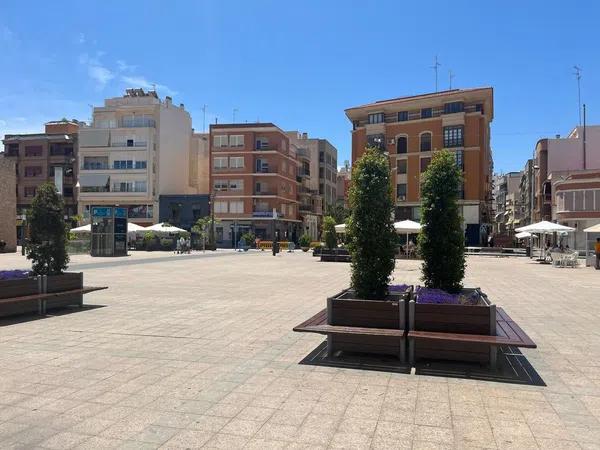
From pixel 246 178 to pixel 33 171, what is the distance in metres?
30.9

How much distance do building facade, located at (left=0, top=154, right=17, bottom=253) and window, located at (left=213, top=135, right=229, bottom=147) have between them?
27524 millimetres

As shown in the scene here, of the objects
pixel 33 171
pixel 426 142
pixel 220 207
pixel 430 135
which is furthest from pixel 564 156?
pixel 33 171

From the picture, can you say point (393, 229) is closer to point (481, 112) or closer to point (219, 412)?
point (219, 412)

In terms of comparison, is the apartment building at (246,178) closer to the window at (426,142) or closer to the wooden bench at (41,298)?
the window at (426,142)

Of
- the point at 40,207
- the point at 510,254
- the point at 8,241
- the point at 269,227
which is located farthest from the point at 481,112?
the point at 40,207

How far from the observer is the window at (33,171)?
71188 millimetres

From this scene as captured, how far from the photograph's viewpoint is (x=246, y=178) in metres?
67.3

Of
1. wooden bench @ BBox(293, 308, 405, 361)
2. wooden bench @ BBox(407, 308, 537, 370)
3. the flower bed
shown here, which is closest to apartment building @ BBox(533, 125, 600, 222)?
wooden bench @ BBox(407, 308, 537, 370)

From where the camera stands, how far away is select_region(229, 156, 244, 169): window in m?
67.6

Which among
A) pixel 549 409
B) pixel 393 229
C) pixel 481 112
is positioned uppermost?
pixel 481 112

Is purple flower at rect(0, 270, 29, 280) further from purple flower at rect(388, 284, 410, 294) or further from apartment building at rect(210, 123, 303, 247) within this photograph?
apartment building at rect(210, 123, 303, 247)

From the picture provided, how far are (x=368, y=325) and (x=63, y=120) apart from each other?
80.6 m

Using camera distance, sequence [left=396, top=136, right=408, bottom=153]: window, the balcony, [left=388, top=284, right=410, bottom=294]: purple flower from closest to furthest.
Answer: [left=388, top=284, right=410, bottom=294]: purple flower → [left=396, top=136, right=408, bottom=153]: window → the balcony

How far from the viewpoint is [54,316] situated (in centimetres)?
921
